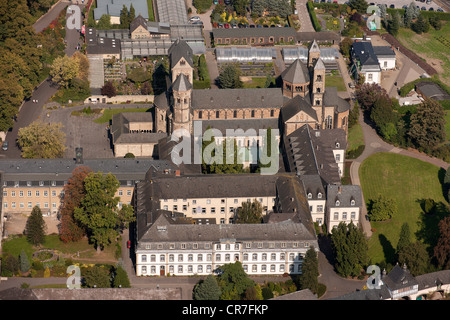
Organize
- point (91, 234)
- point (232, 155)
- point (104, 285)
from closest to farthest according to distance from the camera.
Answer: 1. point (104, 285)
2. point (91, 234)
3. point (232, 155)

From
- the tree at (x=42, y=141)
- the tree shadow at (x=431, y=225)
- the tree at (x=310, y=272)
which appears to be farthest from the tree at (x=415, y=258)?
the tree at (x=42, y=141)

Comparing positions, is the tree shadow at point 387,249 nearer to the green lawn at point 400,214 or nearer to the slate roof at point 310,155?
the green lawn at point 400,214

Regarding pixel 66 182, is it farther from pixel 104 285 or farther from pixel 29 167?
pixel 104 285

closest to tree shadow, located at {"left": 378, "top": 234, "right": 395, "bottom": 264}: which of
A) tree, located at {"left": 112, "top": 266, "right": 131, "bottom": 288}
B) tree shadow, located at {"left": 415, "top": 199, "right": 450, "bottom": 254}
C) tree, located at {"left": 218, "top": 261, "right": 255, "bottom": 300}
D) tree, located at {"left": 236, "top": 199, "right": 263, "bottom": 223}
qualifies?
tree shadow, located at {"left": 415, "top": 199, "right": 450, "bottom": 254}

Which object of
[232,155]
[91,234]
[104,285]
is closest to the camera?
[104,285]

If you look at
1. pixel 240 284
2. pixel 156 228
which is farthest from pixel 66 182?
pixel 240 284

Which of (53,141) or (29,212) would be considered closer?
(29,212)
